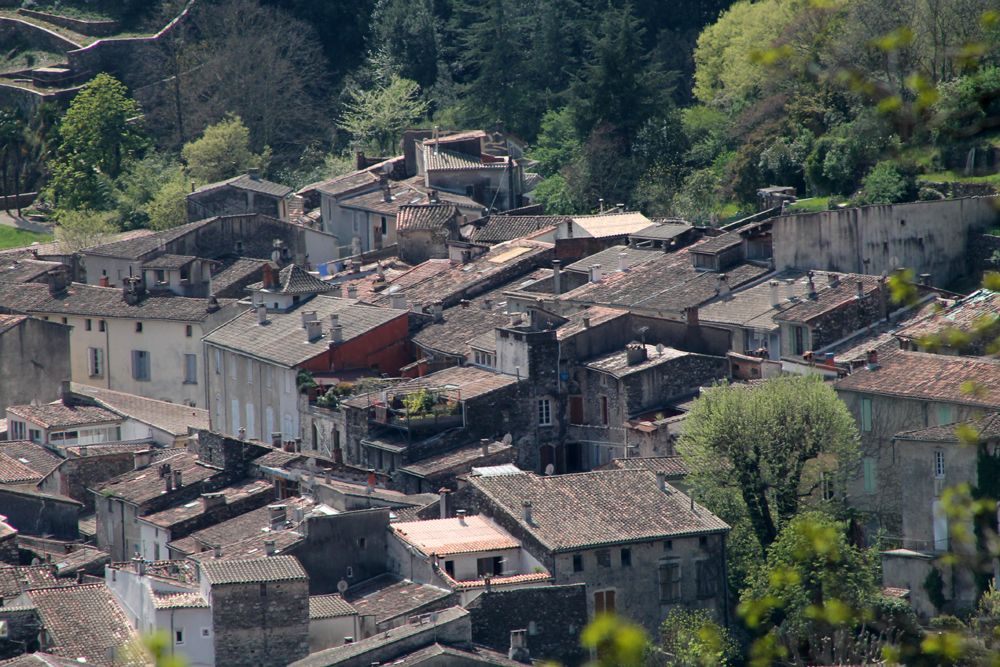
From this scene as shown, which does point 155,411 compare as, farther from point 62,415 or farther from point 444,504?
point 444,504

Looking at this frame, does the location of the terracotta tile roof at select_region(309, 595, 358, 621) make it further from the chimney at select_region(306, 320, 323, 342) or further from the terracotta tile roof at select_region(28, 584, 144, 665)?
the chimney at select_region(306, 320, 323, 342)

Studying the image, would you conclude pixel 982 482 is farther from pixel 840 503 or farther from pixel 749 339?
pixel 749 339

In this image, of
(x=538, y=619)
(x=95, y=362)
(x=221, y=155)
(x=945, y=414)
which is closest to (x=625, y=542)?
(x=538, y=619)

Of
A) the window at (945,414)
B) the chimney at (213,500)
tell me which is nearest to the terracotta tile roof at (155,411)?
the chimney at (213,500)

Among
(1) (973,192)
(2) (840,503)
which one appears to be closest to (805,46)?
(1) (973,192)

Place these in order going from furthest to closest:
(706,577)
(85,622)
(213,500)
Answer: (213,500) → (706,577) → (85,622)

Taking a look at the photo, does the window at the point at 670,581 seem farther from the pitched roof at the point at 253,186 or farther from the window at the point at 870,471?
the pitched roof at the point at 253,186

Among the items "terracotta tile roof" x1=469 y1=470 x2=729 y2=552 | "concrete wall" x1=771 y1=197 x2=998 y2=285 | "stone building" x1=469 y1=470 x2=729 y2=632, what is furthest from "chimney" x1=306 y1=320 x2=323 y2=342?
"stone building" x1=469 y1=470 x2=729 y2=632
